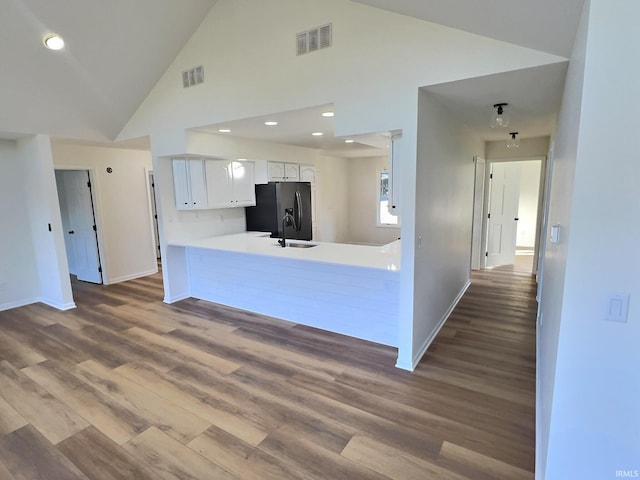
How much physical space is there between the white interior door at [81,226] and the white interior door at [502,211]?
24.3ft

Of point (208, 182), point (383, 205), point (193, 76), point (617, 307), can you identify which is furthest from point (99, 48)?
Result: point (383, 205)

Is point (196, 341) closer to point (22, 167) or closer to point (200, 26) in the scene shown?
point (200, 26)

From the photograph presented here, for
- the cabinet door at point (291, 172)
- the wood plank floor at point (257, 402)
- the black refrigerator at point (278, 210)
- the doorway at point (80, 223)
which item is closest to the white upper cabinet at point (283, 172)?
the cabinet door at point (291, 172)

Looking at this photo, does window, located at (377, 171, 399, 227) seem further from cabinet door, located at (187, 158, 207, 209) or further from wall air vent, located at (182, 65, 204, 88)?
wall air vent, located at (182, 65, 204, 88)

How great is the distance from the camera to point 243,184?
5.27 meters

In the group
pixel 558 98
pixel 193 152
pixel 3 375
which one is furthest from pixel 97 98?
pixel 558 98

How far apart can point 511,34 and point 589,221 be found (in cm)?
140

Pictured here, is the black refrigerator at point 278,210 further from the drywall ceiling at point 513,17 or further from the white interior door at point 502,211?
the white interior door at point 502,211

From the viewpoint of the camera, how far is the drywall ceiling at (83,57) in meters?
3.12

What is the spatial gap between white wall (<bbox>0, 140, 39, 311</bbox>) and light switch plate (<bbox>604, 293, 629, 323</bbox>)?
6479 millimetres

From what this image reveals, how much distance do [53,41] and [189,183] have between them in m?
1.97

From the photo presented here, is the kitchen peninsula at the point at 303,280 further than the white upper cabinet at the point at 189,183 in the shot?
No

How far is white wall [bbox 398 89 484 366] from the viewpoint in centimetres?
292

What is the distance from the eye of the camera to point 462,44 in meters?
2.36
